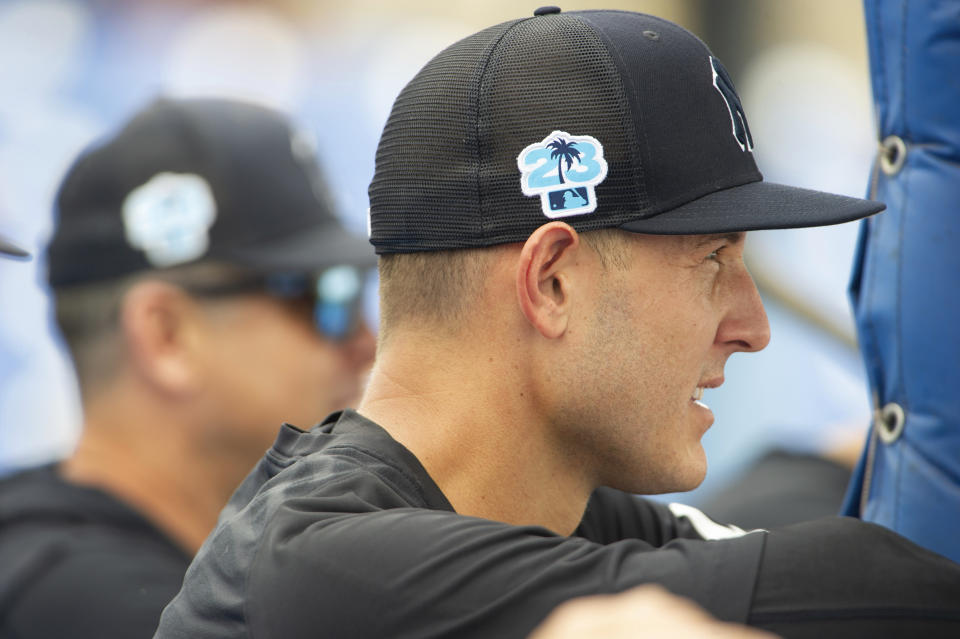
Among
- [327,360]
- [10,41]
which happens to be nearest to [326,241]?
[327,360]

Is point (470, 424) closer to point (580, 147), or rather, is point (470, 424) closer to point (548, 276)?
point (548, 276)

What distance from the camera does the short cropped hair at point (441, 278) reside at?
4.61 ft

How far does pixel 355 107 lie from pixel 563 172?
2.97 m

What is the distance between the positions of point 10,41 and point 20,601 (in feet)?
7.14

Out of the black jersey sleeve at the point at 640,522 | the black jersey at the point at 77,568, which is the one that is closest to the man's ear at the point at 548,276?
the black jersey sleeve at the point at 640,522

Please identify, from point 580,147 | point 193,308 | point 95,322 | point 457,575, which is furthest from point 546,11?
point 95,322

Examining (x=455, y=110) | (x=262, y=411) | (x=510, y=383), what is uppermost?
(x=455, y=110)

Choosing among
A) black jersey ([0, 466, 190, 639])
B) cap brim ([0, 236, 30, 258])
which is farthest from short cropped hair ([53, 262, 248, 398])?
cap brim ([0, 236, 30, 258])

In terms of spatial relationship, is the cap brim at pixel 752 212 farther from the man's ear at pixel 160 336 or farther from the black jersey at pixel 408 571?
the man's ear at pixel 160 336

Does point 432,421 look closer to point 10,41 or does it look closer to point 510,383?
point 510,383

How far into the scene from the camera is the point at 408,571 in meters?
1.06

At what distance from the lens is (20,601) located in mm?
2072

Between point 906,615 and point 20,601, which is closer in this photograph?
point 906,615

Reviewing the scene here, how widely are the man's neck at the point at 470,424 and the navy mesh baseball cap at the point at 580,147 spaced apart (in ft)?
0.49
